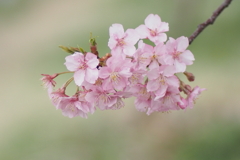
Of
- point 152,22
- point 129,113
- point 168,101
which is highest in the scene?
point 129,113

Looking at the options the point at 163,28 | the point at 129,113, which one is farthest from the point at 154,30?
the point at 129,113

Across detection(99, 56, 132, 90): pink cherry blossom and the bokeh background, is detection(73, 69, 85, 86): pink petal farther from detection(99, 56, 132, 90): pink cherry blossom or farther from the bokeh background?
the bokeh background

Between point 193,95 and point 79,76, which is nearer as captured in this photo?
point 79,76

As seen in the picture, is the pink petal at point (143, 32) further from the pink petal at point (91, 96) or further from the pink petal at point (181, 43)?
the pink petal at point (91, 96)

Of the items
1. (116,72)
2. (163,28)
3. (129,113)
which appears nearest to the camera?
(116,72)

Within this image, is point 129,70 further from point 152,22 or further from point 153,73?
point 152,22

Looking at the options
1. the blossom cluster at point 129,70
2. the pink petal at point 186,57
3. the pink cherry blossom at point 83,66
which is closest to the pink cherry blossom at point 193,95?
the blossom cluster at point 129,70

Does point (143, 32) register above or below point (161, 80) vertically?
above

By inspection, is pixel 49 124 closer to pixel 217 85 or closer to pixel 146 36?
pixel 217 85
